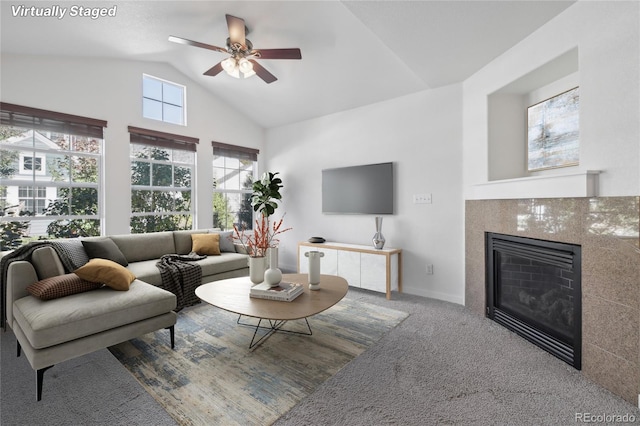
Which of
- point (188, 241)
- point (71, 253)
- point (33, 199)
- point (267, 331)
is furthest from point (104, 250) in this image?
point (267, 331)

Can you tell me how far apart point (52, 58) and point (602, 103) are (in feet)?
17.5

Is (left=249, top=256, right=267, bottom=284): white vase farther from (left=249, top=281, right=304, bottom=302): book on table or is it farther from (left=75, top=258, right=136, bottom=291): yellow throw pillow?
(left=75, top=258, right=136, bottom=291): yellow throw pillow

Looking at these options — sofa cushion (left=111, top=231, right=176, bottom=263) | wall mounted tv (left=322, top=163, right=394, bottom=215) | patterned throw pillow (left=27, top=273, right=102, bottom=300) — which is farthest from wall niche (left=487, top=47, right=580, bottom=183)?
sofa cushion (left=111, top=231, right=176, bottom=263)

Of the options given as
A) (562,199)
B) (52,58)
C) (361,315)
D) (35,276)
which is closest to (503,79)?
(562,199)

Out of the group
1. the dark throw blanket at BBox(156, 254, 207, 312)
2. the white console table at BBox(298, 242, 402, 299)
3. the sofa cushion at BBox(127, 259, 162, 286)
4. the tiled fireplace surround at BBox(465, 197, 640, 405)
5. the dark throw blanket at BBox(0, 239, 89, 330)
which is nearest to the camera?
the tiled fireplace surround at BBox(465, 197, 640, 405)

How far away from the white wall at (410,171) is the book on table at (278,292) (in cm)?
204

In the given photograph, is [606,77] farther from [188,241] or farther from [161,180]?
[161,180]

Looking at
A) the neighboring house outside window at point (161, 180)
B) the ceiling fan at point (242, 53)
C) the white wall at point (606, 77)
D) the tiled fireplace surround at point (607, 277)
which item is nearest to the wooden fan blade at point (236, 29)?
the ceiling fan at point (242, 53)

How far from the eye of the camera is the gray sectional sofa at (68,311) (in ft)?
5.95

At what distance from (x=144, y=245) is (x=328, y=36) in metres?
3.33

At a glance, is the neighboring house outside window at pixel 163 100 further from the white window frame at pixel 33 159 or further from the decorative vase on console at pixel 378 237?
the decorative vase on console at pixel 378 237

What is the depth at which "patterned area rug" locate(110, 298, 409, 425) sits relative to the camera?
1693 mm

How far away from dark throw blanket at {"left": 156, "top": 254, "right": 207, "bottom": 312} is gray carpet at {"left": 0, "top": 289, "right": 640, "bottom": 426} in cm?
97

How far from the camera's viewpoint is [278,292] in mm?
2301
